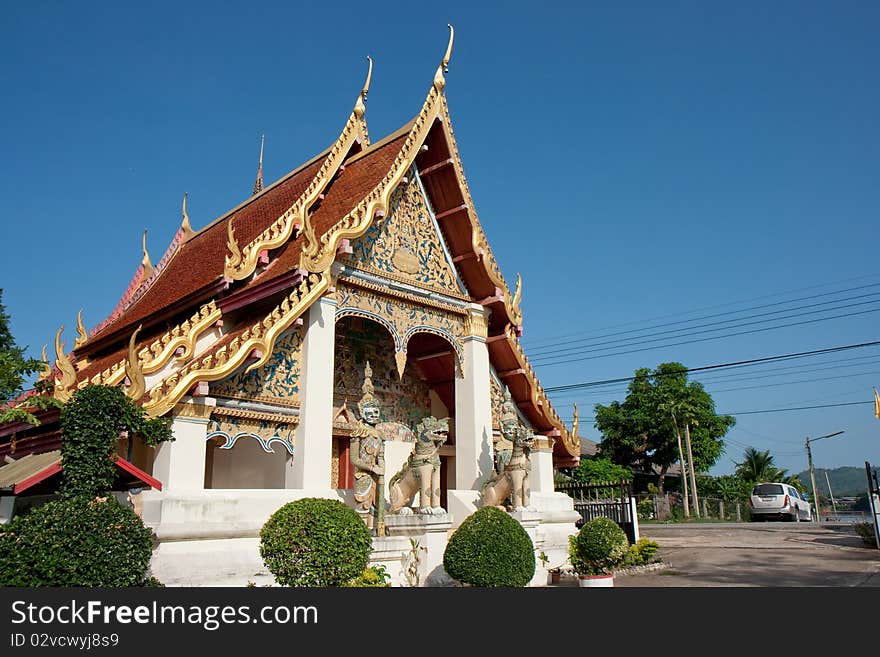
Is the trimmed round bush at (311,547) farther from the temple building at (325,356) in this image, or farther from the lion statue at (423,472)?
the lion statue at (423,472)

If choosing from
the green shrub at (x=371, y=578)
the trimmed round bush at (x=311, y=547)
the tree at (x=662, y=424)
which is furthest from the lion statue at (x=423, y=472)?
the tree at (x=662, y=424)

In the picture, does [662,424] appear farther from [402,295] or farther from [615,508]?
[402,295]

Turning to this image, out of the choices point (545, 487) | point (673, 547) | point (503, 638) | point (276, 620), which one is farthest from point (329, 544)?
point (673, 547)

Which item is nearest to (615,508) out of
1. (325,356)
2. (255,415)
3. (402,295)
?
(402,295)

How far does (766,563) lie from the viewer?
10.3 metres

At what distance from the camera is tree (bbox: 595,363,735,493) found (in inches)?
1388

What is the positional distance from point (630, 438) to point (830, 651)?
33.0 meters

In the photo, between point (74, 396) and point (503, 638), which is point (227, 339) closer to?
point (74, 396)

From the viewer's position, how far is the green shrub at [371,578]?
6.38 m

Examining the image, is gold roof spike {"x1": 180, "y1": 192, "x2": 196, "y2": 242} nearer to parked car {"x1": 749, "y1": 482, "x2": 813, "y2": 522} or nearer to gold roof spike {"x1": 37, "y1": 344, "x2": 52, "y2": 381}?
gold roof spike {"x1": 37, "y1": 344, "x2": 52, "y2": 381}

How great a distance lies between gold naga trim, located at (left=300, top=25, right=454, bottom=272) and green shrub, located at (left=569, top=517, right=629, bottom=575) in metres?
4.28

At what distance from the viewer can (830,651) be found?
3.93 meters

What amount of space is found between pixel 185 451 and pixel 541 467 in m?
5.51

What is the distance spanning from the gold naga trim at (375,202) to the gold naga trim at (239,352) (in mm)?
259
